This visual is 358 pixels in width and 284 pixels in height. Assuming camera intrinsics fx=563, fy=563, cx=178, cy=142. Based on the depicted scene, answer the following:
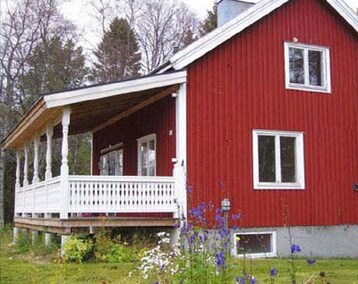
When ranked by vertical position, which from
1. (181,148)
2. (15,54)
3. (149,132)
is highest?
(15,54)

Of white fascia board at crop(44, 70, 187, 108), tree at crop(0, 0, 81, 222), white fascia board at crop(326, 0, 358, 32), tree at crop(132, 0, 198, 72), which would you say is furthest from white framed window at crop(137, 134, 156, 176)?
tree at crop(132, 0, 198, 72)

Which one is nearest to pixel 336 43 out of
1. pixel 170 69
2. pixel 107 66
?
pixel 170 69

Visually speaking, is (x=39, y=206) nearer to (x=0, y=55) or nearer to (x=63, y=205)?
(x=63, y=205)

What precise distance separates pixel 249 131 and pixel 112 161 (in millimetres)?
7709

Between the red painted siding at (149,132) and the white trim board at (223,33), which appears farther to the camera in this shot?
the red painted siding at (149,132)

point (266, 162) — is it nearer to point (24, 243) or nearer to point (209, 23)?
point (24, 243)

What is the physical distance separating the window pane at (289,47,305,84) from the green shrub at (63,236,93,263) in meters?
6.89

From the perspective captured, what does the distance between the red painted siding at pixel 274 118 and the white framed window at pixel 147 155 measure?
229 centimetres

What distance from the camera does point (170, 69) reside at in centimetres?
1384

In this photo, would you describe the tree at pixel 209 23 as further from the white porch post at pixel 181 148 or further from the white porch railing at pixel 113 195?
the white porch railing at pixel 113 195

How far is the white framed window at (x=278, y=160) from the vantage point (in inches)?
547

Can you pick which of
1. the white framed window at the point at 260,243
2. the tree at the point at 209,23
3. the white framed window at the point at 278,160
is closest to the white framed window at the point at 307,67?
the white framed window at the point at 278,160

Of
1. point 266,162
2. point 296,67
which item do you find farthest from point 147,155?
point 296,67

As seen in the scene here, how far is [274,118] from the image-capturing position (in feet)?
46.6
